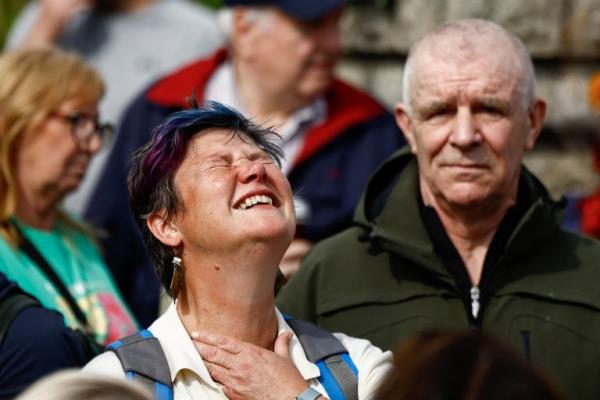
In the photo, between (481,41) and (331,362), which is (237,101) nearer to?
(481,41)

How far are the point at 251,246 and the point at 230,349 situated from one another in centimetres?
24

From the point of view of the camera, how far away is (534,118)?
4.38m

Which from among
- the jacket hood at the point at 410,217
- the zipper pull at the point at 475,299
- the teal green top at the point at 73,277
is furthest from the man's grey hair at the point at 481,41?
the teal green top at the point at 73,277

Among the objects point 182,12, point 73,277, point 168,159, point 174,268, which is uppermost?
point 168,159

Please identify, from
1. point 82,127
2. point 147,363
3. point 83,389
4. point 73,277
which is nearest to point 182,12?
point 82,127

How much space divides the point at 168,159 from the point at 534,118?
1.26 meters

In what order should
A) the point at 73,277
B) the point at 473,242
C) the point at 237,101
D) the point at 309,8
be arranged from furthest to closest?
the point at 237,101 < the point at 309,8 < the point at 73,277 < the point at 473,242

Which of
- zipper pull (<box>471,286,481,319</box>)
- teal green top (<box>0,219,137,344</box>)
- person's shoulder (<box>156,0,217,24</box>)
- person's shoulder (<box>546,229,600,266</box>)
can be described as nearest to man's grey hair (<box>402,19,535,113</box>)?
person's shoulder (<box>546,229,600,266</box>)

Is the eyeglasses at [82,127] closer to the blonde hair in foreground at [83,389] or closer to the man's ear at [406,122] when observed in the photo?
the man's ear at [406,122]

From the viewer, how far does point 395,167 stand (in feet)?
15.2

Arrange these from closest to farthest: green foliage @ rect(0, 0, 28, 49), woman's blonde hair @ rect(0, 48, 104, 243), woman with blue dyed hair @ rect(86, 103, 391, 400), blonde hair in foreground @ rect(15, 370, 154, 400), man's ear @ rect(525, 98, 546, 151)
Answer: blonde hair in foreground @ rect(15, 370, 154, 400), woman with blue dyed hair @ rect(86, 103, 391, 400), man's ear @ rect(525, 98, 546, 151), woman's blonde hair @ rect(0, 48, 104, 243), green foliage @ rect(0, 0, 28, 49)

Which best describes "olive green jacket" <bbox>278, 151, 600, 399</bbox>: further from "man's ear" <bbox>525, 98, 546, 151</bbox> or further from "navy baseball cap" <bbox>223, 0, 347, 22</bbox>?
"navy baseball cap" <bbox>223, 0, 347, 22</bbox>

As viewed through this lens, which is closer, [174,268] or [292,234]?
[292,234]

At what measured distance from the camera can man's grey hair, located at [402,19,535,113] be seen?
4262 millimetres
